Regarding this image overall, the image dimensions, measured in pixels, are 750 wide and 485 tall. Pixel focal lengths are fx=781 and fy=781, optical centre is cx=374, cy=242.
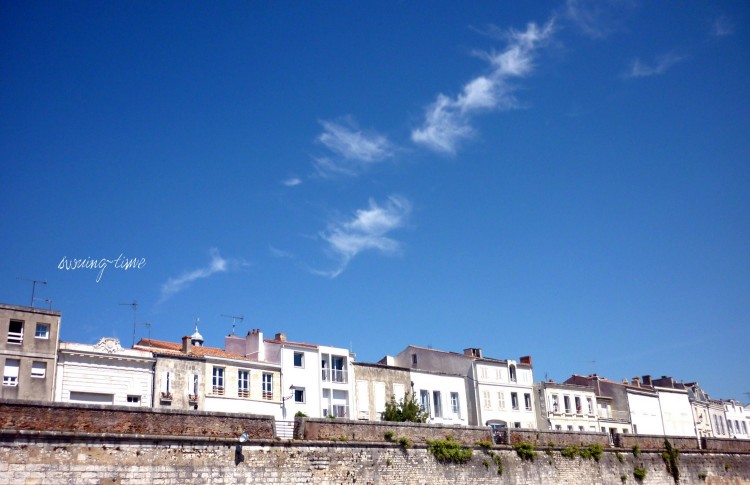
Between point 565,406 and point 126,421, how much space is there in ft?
125

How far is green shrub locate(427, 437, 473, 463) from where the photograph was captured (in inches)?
1161

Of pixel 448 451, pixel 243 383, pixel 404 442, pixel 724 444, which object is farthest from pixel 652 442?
pixel 243 383

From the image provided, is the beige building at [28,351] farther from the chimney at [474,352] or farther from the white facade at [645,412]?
the white facade at [645,412]

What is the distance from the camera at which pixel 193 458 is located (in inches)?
888

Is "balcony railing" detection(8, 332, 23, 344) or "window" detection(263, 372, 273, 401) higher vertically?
"balcony railing" detection(8, 332, 23, 344)

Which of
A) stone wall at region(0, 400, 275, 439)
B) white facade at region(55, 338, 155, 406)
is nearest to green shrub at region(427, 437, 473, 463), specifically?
stone wall at region(0, 400, 275, 439)

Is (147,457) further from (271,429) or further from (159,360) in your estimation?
(159,360)

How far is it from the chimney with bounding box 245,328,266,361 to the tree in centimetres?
717

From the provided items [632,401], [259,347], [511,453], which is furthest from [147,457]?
[632,401]

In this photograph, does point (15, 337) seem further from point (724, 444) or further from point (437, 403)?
point (724, 444)

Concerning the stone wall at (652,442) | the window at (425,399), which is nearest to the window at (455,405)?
the window at (425,399)

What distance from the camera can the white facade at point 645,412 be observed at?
5784 cm

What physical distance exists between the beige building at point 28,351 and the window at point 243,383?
875cm

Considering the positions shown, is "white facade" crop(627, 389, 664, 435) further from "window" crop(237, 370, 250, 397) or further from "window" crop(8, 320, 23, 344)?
"window" crop(8, 320, 23, 344)
